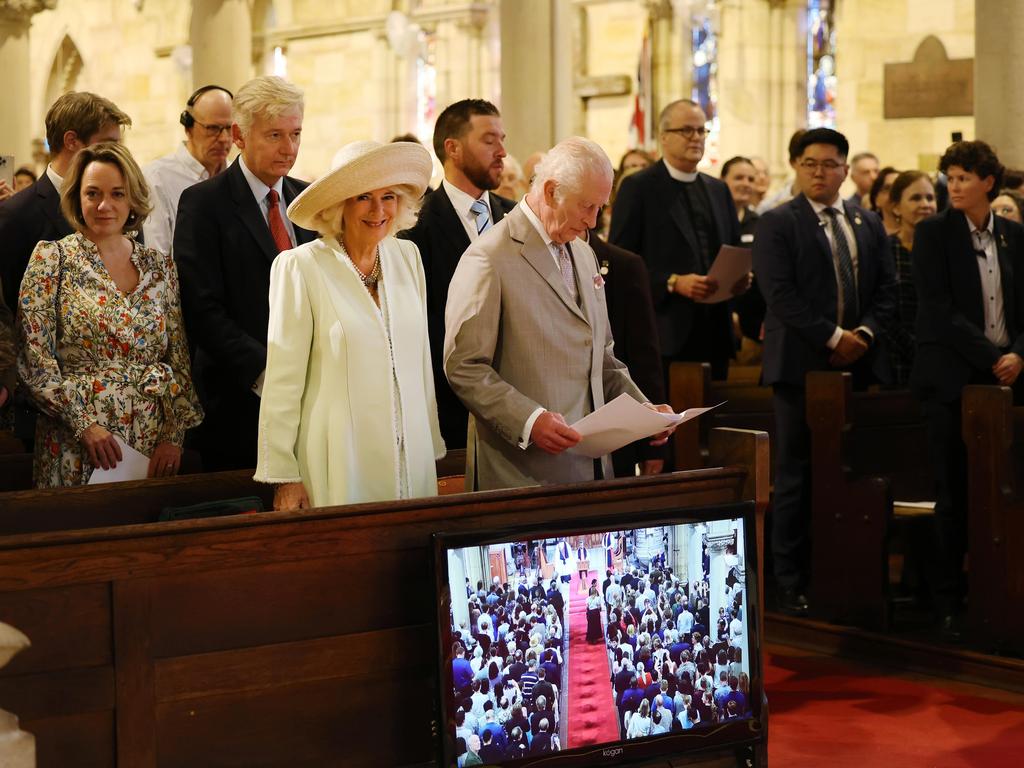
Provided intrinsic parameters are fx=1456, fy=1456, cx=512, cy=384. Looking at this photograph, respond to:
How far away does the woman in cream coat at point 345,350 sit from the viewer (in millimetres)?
3486

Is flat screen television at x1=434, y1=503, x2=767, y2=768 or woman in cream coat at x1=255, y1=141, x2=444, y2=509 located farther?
woman in cream coat at x1=255, y1=141, x2=444, y2=509

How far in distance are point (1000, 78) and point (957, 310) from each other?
239 cm

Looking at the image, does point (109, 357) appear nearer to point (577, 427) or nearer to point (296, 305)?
point (296, 305)

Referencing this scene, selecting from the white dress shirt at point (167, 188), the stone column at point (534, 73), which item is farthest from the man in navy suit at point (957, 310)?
the stone column at point (534, 73)

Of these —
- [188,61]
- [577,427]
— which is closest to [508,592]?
[577,427]

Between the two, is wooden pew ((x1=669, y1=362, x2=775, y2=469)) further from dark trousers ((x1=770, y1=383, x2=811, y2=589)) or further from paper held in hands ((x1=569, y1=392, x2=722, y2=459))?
paper held in hands ((x1=569, y1=392, x2=722, y2=459))

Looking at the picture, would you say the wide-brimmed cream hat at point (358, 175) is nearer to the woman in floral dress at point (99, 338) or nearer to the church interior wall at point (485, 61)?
the woman in floral dress at point (99, 338)

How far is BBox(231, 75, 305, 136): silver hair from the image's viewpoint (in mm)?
4309

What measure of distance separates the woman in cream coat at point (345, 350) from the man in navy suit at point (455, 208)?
1.14m

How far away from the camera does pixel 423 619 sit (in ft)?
11.1

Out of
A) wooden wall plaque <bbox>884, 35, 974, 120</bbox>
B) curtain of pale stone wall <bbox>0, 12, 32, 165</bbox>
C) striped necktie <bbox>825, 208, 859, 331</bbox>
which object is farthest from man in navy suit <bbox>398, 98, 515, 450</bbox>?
curtain of pale stone wall <bbox>0, 12, 32, 165</bbox>

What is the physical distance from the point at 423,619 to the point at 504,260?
102cm

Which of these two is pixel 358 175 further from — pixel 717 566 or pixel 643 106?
pixel 643 106

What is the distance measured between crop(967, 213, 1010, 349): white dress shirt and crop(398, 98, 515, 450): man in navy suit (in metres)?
2.03
